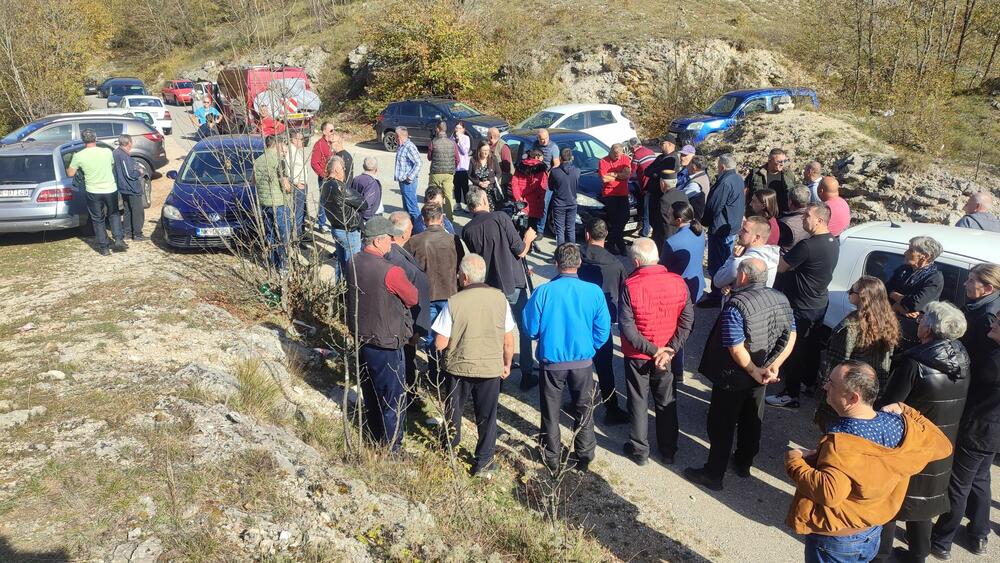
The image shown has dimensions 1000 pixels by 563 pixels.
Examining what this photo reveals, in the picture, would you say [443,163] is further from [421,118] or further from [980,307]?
[421,118]

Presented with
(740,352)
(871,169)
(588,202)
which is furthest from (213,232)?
(871,169)

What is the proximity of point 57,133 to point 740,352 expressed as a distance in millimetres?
15871

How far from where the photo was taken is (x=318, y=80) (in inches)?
1126

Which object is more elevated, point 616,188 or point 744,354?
point 616,188

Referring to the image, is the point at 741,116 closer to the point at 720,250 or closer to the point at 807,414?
the point at 720,250

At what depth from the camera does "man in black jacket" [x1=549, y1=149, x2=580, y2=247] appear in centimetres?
863

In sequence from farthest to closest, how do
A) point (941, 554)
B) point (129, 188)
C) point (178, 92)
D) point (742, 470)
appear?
point (178, 92), point (129, 188), point (742, 470), point (941, 554)

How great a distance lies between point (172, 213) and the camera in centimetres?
907

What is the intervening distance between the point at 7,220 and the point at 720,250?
1033 cm

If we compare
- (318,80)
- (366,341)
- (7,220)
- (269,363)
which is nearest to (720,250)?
(366,341)

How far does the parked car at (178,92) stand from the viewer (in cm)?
3272

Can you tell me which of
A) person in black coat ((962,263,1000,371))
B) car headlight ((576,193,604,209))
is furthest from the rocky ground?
Result: person in black coat ((962,263,1000,371))

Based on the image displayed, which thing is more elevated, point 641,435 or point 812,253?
point 812,253

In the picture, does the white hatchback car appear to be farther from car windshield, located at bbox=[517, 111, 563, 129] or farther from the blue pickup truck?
the blue pickup truck
